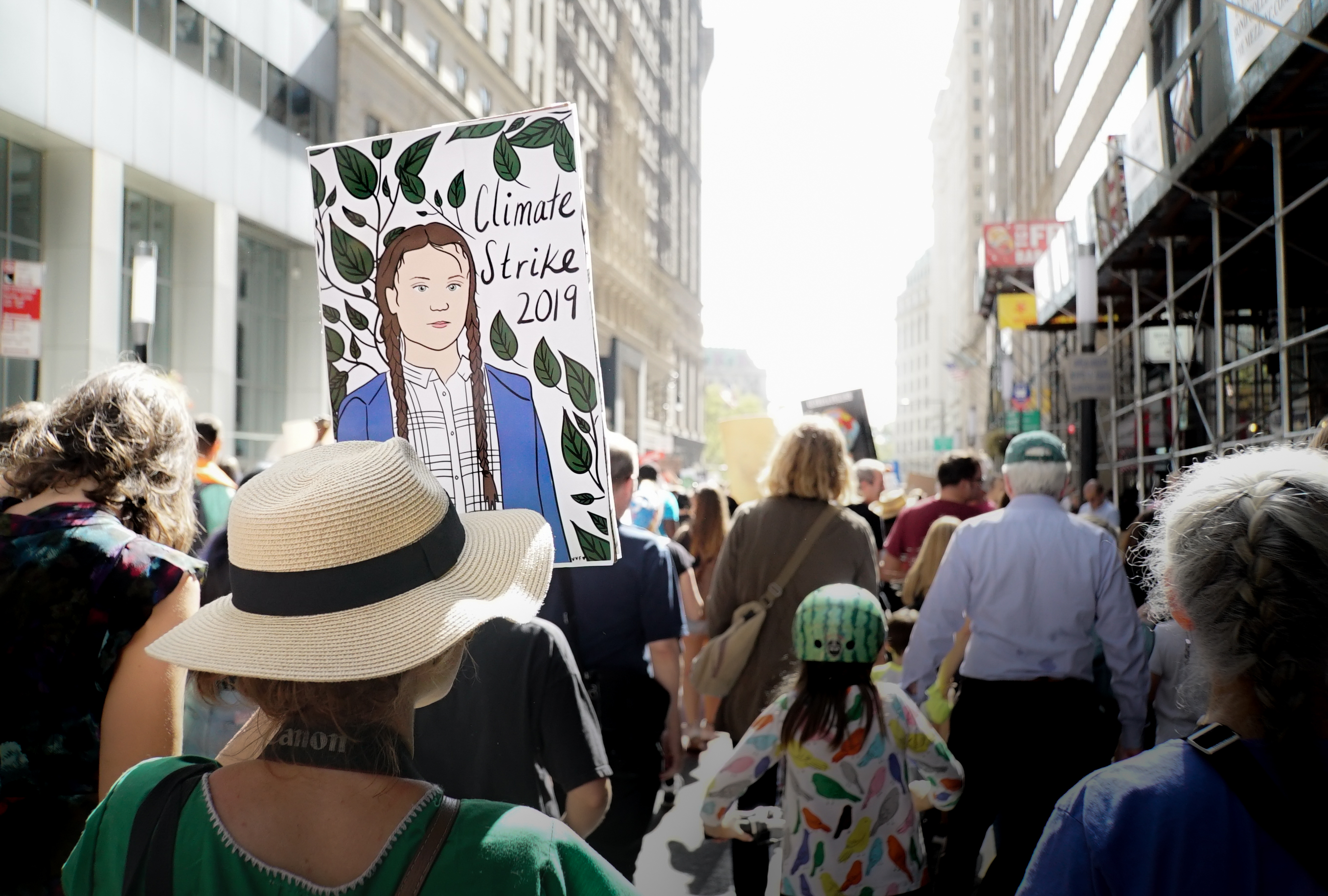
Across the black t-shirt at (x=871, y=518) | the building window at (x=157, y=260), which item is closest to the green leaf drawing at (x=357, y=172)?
the black t-shirt at (x=871, y=518)

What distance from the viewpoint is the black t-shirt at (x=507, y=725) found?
269cm

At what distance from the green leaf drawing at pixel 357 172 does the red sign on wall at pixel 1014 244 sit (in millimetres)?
28681

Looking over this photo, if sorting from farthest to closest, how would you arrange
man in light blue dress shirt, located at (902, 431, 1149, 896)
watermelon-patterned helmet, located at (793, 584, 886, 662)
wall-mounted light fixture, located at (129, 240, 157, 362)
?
1. wall-mounted light fixture, located at (129, 240, 157, 362)
2. man in light blue dress shirt, located at (902, 431, 1149, 896)
3. watermelon-patterned helmet, located at (793, 584, 886, 662)

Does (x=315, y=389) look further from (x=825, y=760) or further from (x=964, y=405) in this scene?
(x=964, y=405)

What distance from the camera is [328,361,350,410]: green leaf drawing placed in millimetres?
3178

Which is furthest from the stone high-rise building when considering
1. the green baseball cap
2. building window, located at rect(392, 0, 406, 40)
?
the green baseball cap

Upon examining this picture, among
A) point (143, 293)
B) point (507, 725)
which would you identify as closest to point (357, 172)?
point (507, 725)

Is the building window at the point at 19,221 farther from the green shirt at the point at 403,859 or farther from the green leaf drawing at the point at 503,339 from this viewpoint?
the green shirt at the point at 403,859

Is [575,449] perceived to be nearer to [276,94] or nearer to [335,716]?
[335,716]

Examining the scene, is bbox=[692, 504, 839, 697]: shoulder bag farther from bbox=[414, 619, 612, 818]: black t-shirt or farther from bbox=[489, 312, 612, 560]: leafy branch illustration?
bbox=[414, 619, 612, 818]: black t-shirt

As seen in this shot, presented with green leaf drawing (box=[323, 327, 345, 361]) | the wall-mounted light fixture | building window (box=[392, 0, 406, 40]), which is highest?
building window (box=[392, 0, 406, 40])

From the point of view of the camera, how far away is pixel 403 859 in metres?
1.40

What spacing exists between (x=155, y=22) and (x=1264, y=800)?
2081 centimetres

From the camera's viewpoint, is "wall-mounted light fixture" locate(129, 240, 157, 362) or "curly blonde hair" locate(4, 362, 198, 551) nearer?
"curly blonde hair" locate(4, 362, 198, 551)
